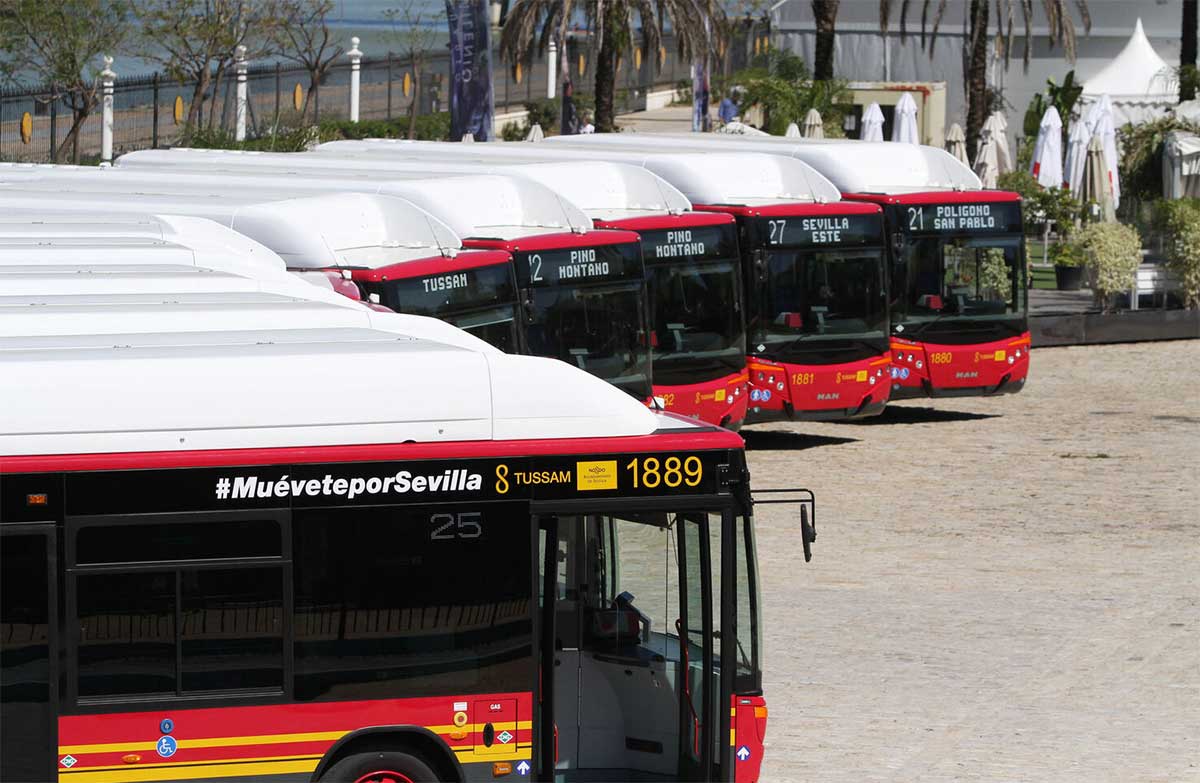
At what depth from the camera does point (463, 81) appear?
99.8 ft

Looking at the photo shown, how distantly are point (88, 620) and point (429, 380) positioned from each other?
74.1 inches

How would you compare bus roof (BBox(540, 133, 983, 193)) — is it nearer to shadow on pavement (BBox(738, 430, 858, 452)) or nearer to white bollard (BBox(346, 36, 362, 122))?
shadow on pavement (BBox(738, 430, 858, 452))

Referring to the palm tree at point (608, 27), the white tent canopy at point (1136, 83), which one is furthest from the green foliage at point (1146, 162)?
the palm tree at point (608, 27)

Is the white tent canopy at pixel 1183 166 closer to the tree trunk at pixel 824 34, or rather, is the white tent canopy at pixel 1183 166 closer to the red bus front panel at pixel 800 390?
the tree trunk at pixel 824 34

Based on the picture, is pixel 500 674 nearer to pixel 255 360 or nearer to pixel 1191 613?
pixel 255 360

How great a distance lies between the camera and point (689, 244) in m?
21.7

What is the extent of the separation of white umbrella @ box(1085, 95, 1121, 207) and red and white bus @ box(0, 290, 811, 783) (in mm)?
27585

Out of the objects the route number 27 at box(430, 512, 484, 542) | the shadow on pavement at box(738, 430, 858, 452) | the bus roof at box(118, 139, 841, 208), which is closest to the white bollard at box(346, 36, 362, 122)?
the bus roof at box(118, 139, 841, 208)

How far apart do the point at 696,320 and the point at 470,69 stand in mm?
9878

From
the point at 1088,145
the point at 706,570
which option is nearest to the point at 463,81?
the point at 1088,145

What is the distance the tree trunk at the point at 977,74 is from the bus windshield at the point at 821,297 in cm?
1983

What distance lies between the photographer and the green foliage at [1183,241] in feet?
103

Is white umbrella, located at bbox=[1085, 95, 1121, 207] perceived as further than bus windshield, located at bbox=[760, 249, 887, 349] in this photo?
Yes

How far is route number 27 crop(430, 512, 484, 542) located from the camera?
9.30 m
